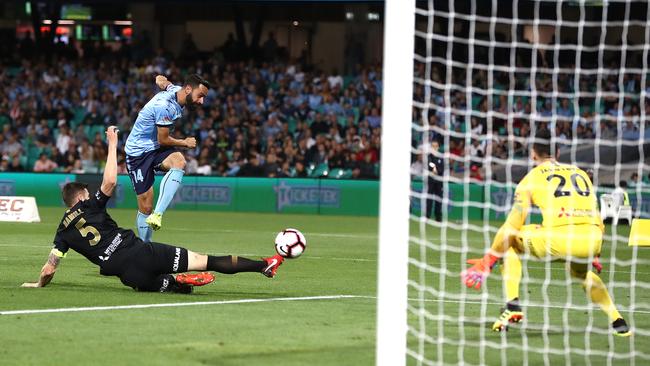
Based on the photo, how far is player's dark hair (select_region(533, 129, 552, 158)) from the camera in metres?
9.89

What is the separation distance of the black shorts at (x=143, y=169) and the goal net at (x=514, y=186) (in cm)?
325

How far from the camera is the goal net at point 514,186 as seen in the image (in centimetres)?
907

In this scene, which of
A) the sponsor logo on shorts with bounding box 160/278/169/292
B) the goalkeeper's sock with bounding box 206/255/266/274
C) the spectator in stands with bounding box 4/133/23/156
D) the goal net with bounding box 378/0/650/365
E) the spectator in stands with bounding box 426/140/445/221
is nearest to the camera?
the goal net with bounding box 378/0/650/365

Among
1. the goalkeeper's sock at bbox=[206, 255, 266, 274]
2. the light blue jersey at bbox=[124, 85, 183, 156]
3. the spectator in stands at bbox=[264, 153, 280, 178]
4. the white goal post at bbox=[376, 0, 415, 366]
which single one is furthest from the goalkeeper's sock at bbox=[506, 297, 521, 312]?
the spectator in stands at bbox=[264, 153, 280, 178]

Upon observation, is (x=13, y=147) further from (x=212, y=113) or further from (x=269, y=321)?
(x=269, y=321)

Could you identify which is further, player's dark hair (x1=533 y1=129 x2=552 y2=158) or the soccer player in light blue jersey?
the soccer player in light blue jersey

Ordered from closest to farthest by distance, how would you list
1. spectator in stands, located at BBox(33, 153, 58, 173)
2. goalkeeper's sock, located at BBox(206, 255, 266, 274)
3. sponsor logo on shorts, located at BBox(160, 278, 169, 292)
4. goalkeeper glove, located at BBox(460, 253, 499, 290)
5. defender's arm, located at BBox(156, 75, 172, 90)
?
goalkeeper glove, located at BBox(460, 253, 499, 290) < goalkeeper's sock, located at BBox(206, 255, 266, 274) < sponsor logo on shorts, located at BBox(160, 278, 169, 292) < defender's arm, located at BBox(156, 75, 172, 90) < spectator in stands, located at BBox(33, 153, 58, 173)

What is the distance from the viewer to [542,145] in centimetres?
1005

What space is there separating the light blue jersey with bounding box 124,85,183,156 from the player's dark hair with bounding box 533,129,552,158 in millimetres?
5745

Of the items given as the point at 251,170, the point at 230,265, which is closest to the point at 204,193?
the point at 251,170

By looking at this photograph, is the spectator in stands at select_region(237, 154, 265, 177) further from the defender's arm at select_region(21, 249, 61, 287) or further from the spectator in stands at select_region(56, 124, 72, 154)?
the defender's arm at select_region(21, 249, 61, 287)

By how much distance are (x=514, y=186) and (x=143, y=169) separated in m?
6.08

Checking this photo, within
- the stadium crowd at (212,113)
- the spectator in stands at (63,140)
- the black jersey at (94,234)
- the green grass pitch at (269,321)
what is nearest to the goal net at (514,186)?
the green grass pitch at (269,321)

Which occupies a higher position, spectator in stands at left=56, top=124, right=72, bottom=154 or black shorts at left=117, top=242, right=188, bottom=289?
spectator in stands at left=56, top=124, right=72, bottom=154
